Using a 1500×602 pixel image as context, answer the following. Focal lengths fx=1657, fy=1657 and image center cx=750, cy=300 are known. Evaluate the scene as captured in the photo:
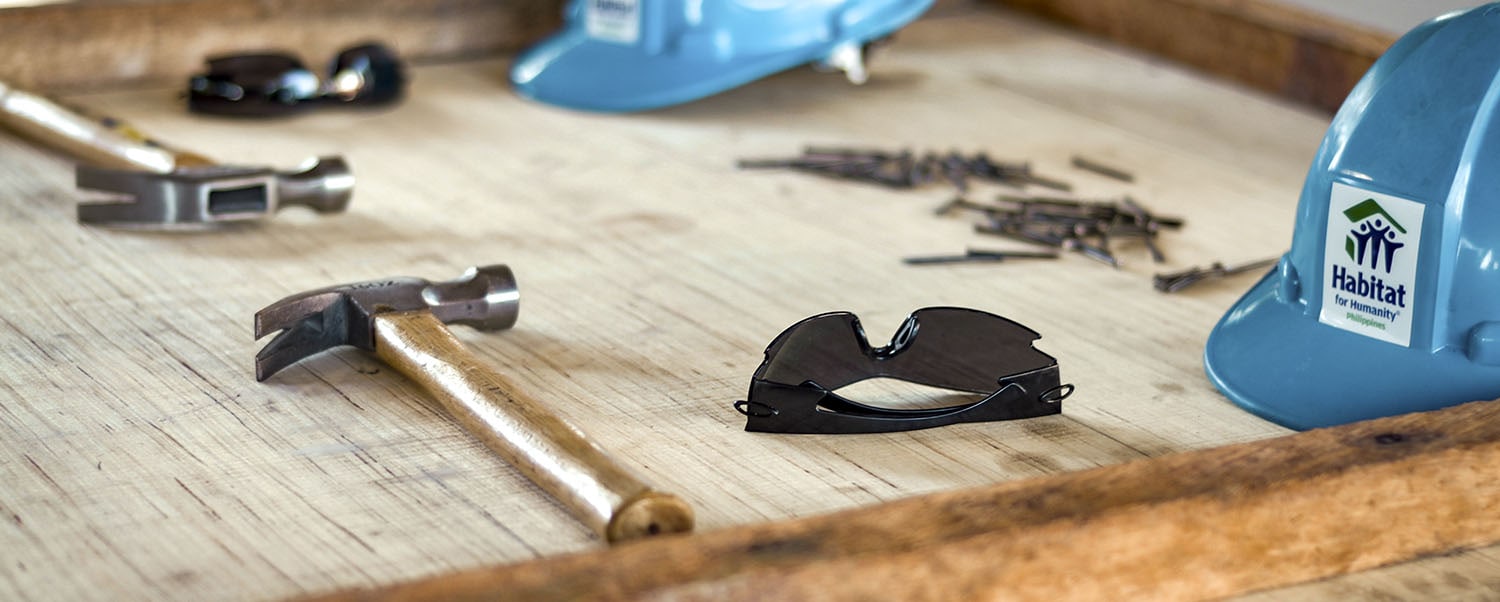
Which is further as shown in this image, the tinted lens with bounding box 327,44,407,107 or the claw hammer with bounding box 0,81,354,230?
the tinted lens with bounding box 327,44,407,107

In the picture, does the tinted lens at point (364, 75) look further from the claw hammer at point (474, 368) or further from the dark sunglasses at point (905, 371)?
the dark sunglasses at point (905, 371)

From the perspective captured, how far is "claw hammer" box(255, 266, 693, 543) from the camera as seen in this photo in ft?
4.77

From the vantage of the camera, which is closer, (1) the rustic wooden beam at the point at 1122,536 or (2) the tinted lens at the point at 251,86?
(1) the rustic wooden beam at the point at 1122,536

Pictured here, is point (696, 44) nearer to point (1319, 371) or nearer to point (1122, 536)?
point (1319, 371)

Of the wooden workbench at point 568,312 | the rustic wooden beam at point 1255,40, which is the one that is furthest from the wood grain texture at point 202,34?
the rustic wooden beam at point 1255,40

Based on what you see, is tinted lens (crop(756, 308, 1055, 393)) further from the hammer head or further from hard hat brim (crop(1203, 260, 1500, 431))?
the hammer head

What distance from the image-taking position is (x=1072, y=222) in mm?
2623

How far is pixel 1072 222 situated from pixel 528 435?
4.25ft

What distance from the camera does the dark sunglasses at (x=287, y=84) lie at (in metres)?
3.11

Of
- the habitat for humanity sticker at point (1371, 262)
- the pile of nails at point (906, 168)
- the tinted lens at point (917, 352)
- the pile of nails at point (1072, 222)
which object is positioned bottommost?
the pile of nails at point (906, 168)

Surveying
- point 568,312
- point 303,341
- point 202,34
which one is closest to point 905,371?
point 568,312

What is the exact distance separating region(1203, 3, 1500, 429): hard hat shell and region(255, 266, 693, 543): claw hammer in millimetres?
803

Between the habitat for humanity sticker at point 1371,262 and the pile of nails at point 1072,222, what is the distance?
2.01ft

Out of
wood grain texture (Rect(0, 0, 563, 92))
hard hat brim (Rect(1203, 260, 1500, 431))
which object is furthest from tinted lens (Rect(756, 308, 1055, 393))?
wood grain texture (Rect(0, 0, 563, 92))
